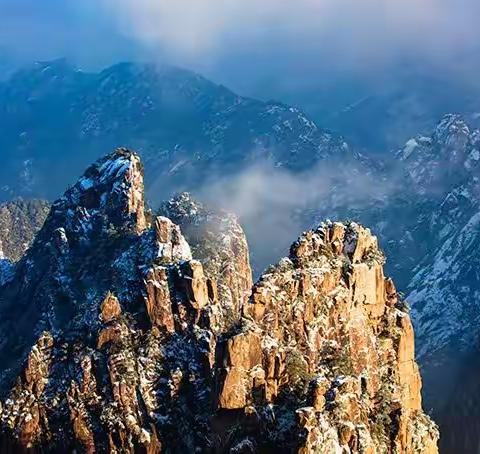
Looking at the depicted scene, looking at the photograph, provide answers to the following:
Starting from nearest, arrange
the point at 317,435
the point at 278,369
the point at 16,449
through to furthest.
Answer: the point at 317,435, the point at 278,369, the point at 16,449

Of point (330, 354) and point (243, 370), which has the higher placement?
point (330, 354)

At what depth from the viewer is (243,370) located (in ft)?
491

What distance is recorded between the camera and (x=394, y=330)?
180750 millimetres

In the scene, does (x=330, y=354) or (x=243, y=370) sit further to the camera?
(x=330, y=354)

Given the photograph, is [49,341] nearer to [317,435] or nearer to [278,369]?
[278,369]

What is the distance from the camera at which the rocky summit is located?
145750 millimetres

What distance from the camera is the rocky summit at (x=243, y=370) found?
146 metres

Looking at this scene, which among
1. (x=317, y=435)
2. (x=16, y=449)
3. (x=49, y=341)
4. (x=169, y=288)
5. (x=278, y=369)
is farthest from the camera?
(x=169, y=288)

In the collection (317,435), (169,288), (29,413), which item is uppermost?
(169,288)

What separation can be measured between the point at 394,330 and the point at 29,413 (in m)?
72.9

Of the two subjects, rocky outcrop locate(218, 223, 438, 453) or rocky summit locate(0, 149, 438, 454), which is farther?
rocky summit locate(0, 149, 438, 454)

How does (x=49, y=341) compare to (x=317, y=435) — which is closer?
(x=317, y=435)

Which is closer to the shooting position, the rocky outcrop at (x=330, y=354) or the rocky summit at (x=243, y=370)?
the rocky outcrop at (x=330, y=354)

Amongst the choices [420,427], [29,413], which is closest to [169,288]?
[29,413]
